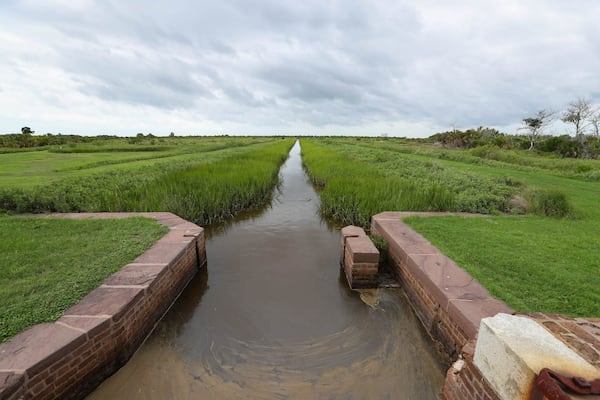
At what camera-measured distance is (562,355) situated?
4.45 feet

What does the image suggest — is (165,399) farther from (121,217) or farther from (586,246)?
(586,246)

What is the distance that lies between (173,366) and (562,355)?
2968mm

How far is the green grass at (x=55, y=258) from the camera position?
7.81 feet

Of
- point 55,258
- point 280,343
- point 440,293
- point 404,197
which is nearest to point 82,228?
point 55,258

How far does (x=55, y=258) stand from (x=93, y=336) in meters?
1.83

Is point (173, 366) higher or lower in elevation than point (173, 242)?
lower

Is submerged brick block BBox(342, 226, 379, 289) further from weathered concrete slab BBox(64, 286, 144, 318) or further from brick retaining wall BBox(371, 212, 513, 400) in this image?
weathered concrete slab BBox(64, 286, 144, 318)

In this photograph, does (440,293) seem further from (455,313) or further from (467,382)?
(467,382)

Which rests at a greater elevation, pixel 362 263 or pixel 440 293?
pixel 440 293

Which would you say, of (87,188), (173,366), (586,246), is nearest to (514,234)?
(586,246)

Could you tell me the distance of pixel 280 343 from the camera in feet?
9.81

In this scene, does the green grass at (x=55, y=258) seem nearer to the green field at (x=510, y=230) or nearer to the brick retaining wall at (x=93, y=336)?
the brick retaining wall at (x=93, y=336)

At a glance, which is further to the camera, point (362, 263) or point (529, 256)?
point (362, 263)

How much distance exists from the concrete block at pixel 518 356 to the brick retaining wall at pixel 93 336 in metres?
2.81
